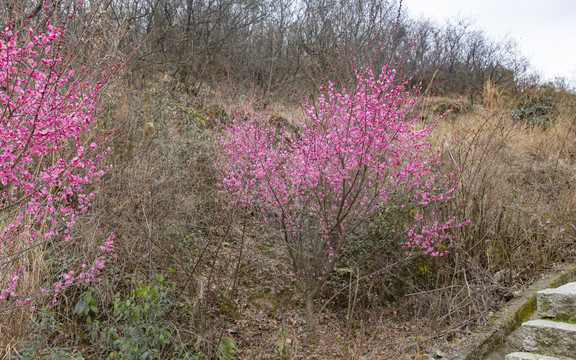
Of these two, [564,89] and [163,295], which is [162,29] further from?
[564,89]

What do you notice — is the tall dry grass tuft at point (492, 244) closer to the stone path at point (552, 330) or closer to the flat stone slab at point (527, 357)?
the stone path at point (552, 330)

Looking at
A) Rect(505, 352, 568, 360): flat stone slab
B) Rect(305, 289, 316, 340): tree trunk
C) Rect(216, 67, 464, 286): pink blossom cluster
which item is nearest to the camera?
Rect(505, 352, 568, 360): flat stone slab

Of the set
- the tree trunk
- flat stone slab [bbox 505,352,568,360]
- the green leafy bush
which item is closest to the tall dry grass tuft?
flat stone slab [bbox 505,352,568,360]

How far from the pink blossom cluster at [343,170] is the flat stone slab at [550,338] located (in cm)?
111

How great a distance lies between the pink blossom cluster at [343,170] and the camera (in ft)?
10.3

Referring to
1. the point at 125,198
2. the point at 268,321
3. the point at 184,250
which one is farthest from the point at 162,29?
the point at 268,321

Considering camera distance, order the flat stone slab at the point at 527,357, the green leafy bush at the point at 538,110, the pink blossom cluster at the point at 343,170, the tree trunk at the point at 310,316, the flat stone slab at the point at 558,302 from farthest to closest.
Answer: the green leafy bush at the point at 538,110 → the tree trunk at the point at 310,316 → the pink blossom cluster at the point at 343,170 → the flat stone slab at the point at 558,302 → the flat stone slab at the point at 527,357

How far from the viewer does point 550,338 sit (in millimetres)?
2570

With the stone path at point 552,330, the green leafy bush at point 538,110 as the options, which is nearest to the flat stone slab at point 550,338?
the stone path at point 552,330

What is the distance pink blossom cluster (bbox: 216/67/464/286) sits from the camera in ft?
10.3

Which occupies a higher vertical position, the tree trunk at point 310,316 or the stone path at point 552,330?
the stone path at point 552,330

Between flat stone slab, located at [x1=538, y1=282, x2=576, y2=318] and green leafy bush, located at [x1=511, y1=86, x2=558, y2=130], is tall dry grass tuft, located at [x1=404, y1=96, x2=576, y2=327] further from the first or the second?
green leafy bush, located at [x1=511, y1=86, x2=558, y2=130]

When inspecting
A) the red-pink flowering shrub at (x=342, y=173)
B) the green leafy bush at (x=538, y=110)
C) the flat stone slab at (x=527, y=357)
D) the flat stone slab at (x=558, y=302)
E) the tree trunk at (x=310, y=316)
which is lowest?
the tree trunk at (x=310, y=316)

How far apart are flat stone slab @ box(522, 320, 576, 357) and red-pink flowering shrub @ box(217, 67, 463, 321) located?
1.11 meters
